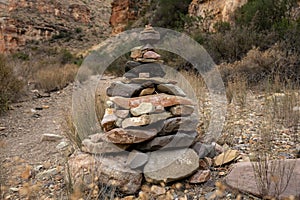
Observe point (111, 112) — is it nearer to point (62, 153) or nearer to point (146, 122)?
point (146, 122)

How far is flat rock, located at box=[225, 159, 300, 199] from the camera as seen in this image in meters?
1.72

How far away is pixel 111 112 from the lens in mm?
2574

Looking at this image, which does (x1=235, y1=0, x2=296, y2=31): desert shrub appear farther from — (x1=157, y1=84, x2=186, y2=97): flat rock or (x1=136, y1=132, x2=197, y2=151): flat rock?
(x1=136, y1=132, x2=197, y2=151): flat rock

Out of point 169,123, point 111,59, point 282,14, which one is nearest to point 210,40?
point 282,14

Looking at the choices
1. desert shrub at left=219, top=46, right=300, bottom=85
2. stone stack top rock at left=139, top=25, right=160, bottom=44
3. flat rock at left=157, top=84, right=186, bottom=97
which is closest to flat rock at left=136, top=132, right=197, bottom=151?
flat rock at left=157, top=84, right=186, bottom=97

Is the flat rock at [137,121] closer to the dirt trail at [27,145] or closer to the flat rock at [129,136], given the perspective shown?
the flat rock at [129,136]

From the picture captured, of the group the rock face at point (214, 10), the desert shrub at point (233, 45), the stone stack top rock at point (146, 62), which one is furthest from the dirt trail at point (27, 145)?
the rock face at point (214, 10)

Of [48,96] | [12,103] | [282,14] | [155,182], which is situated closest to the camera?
[155,182]

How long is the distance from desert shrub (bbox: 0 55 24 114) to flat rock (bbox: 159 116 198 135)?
→ 398 cm

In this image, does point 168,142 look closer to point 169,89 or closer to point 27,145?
point 169,89

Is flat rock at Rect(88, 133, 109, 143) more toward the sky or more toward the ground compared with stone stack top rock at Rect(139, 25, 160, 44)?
more toward the ground

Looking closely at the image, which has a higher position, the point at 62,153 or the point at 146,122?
the point at 146,122

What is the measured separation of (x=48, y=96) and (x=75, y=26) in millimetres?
20642

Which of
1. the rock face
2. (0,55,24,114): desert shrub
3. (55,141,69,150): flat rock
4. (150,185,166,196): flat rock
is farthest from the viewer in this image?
the rock face
